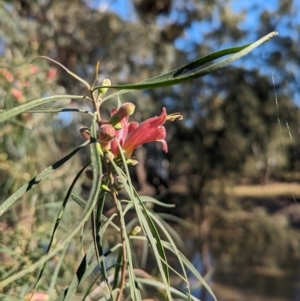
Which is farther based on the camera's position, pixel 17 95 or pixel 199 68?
pixel 17 95

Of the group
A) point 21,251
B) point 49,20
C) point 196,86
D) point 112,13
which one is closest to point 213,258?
point 196,86

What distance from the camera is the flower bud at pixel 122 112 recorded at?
394 mm

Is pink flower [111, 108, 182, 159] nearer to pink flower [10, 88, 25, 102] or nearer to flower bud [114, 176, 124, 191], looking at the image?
flower bud [114, 176, 124, 191]

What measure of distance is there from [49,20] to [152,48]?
1687 mm

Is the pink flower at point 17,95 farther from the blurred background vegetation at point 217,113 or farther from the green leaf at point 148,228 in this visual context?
the blurred background vegetation at point 217,113

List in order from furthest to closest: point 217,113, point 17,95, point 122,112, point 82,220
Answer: point 217,113
point 17,95
point 122,112
point 82,220

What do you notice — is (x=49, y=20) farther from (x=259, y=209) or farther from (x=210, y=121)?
(x=259, y=209)

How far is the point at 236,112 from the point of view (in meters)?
7.31

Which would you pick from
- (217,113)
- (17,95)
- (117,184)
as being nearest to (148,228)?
(117,184)

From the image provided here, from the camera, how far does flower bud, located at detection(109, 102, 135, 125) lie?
39 centimetres

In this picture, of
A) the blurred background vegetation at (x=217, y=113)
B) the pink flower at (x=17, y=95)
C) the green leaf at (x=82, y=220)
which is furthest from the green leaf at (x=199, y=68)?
the blurred background vegetation at (x=217, y=113)

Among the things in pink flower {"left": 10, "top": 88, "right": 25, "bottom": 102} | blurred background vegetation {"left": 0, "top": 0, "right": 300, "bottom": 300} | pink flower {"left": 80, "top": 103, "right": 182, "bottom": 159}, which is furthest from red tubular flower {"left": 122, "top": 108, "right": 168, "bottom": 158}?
blurred background vegetation {"left": 0, "top": 0, "right": 300, "bottom": 300}

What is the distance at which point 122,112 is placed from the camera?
397mm

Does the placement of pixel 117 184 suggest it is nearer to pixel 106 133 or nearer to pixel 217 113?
pixel 106 133
